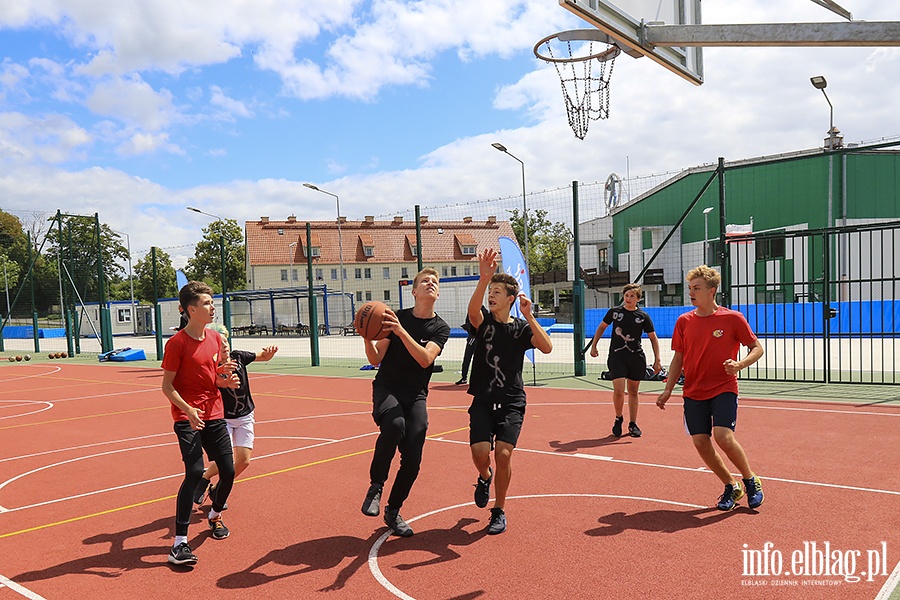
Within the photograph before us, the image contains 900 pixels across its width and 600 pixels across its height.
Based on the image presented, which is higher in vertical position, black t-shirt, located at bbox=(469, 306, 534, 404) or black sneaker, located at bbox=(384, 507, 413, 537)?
black t-shirt, located at bbox=(469, 306, 534, 404)

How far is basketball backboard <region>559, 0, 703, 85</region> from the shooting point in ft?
21.7

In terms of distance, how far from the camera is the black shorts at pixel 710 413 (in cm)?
553

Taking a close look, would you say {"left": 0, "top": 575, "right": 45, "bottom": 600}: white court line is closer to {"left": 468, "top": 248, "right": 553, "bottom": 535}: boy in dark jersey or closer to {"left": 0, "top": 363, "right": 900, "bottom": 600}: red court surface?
{"left": 0, "top": 363, "right": 900, "bottom": 600}: red court surface

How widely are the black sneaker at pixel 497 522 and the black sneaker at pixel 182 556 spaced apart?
2060mm

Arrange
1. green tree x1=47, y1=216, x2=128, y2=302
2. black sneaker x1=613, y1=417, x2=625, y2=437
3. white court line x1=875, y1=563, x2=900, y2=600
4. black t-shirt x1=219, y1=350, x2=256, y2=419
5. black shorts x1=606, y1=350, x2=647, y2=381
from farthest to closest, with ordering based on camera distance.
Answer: green tree x1=47, y1=216, x2=128, y2=302
black sneaker x1=613, y1=417, x2=625, y2=437
black shorts x1=606, y1=350, x2=647, y2=381
black t-shirt x1=219, y1=350, x2=256, y2=419
white court line x1=875, y1=563, x2=900, y2=600

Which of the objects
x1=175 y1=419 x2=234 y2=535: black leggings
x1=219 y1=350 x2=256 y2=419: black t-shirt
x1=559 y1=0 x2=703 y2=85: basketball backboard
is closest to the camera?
x1=175 y1=419 x2=234 y2=535: black leggings

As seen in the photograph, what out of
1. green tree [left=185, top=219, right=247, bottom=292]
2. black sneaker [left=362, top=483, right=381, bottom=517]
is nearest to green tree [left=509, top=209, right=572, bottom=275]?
green tree [left=185, top=219, right=247, bottom=292]

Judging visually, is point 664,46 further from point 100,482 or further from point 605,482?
point 100,482

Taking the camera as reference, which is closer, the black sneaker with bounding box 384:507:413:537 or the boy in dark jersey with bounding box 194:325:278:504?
the black sneaker with bounding box 384:507:413:537

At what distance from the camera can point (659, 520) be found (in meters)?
5.30

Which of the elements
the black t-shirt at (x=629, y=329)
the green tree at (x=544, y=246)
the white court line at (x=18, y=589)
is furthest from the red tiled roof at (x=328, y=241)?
the white court line at (x=18, y=589)

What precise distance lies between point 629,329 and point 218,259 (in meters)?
61.0

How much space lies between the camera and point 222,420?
514 centimetres

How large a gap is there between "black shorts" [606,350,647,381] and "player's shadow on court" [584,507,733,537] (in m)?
2.95
